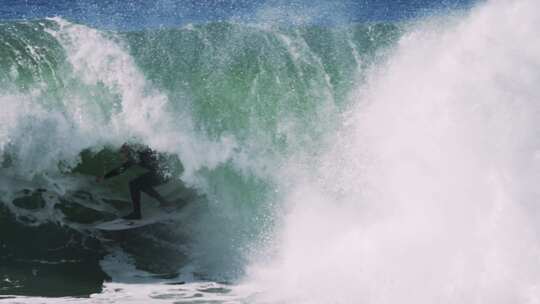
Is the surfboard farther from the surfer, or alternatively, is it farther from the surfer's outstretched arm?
the surfer's outstretched arm

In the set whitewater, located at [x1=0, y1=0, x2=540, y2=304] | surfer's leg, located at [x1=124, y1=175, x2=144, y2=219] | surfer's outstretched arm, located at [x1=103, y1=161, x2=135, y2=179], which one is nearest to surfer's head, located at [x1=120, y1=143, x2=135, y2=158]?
surfer's outstretched arm, located at [x1=103, y1=161, x2=135, y2=179]

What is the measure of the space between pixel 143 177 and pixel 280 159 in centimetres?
197

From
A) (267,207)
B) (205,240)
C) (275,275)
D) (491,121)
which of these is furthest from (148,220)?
(491,121)

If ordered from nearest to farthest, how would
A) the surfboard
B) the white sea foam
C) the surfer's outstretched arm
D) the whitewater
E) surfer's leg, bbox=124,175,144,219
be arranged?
the white sea foam → the whitewater → the surfer's outstretched arm → surfer's leg, bbox=124,175,144,219 → the surfboard

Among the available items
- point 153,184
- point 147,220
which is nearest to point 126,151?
point 153,184

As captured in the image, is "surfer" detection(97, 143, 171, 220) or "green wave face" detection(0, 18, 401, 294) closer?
"surfer" detection(97, 143, 171, 220)

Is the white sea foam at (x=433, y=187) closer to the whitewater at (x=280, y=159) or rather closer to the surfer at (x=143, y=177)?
the whitewater at (x=280, y=159)

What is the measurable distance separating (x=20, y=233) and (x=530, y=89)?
6632 mm

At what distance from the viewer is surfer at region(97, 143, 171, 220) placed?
10.3 m

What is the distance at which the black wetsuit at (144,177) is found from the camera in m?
10.3

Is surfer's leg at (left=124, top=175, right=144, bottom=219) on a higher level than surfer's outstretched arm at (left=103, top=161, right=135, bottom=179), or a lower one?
lower

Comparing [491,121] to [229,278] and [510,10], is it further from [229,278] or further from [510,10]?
[229,278]

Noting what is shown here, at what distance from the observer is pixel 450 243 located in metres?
7.80

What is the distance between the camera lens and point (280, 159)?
11.0 meters
